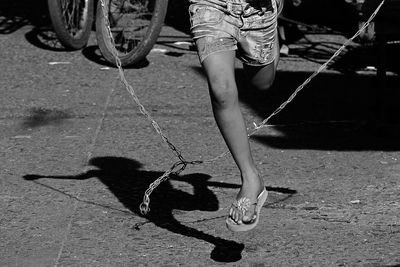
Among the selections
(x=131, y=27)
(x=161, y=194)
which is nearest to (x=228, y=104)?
(x=161, y=194)

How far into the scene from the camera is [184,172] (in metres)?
6.96

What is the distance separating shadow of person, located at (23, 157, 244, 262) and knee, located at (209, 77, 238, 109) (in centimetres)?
84

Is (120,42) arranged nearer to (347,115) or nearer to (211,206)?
(347,115)

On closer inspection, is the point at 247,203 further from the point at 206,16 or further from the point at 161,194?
the point at 161,194

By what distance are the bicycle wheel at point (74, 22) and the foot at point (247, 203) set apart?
4.70 meters

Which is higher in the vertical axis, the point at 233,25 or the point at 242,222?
the point at 233,25

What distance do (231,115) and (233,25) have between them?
43cm

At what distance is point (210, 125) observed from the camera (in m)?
7.98

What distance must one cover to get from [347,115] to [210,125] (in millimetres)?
1028

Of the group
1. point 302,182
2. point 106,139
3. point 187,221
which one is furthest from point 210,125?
point 187,221

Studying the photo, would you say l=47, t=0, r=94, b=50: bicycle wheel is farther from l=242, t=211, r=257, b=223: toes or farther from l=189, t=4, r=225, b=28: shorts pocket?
l=242, t=211, r=257, b=223: toes

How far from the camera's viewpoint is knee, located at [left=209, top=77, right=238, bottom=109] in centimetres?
506

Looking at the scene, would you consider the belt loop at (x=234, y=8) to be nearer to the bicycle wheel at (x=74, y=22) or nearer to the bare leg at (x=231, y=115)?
the bare leg at (x=231, y=115)

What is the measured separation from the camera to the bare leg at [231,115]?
507 centimetres
